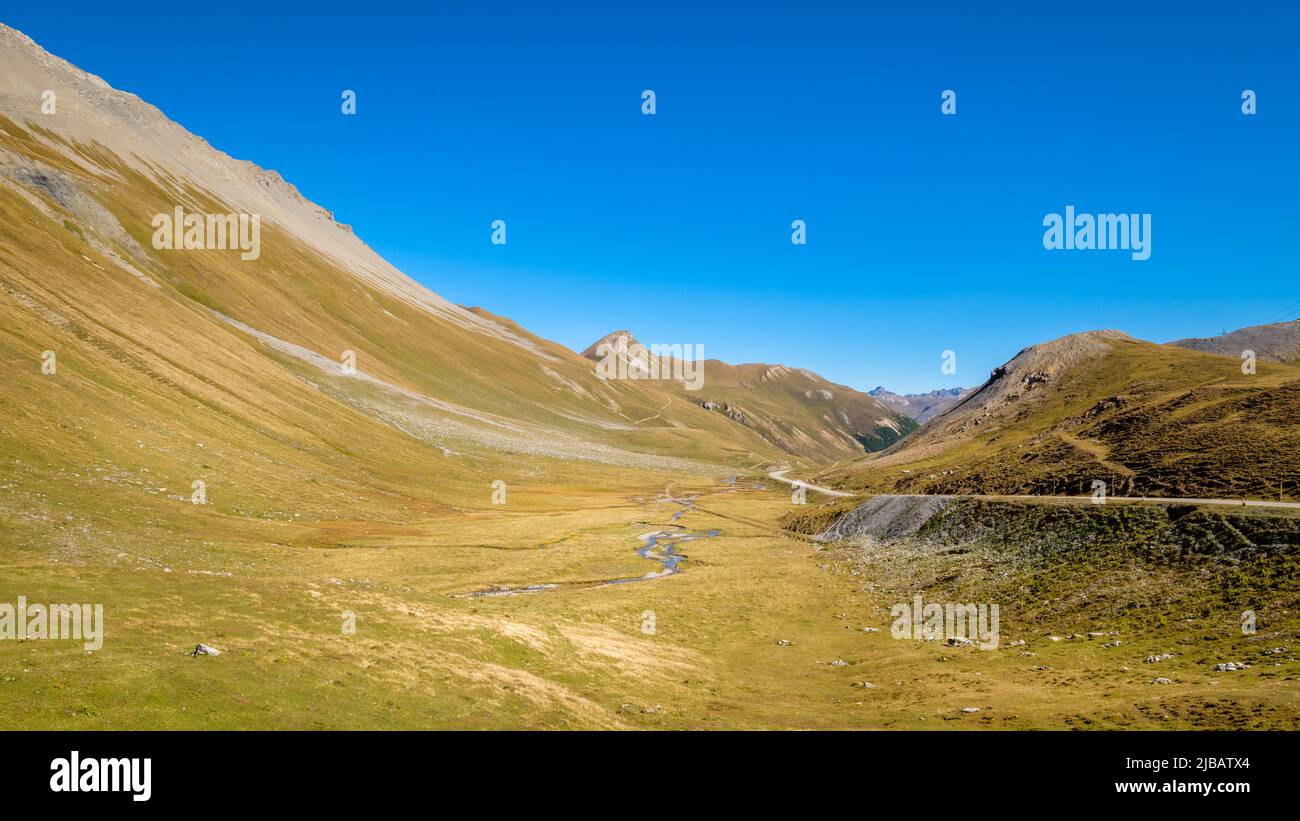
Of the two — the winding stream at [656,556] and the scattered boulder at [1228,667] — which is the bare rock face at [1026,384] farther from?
the scattered boulder at [1228,667]

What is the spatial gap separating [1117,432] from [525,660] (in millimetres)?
100117

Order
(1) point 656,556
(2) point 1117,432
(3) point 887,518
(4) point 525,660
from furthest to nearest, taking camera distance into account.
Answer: (2) point 1117,432
(3) point 887,518
(1) point 656,556
(4) point 525,660

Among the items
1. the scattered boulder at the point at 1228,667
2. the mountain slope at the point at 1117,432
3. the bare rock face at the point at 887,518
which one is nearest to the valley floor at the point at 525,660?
the scattered boulder at the point at 1228,667

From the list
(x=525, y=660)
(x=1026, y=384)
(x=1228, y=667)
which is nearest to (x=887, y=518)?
(x=1228, y=667)

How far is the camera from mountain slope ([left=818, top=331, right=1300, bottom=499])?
217ft

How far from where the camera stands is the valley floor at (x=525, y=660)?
2480 cm

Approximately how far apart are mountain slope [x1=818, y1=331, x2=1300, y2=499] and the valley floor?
96.2 feet

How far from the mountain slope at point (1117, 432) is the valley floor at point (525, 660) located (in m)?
29.3

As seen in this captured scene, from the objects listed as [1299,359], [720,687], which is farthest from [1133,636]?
[1299,359]

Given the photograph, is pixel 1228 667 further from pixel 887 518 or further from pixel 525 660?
pixel 887 518

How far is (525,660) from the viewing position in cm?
3766

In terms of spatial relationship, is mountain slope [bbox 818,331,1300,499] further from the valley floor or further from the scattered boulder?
the scattered boulder
